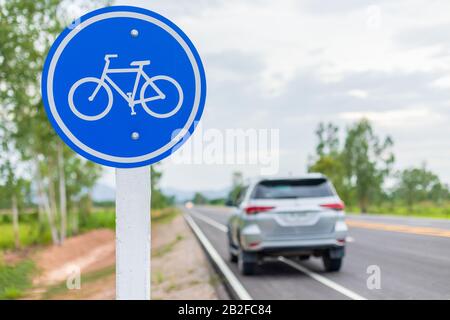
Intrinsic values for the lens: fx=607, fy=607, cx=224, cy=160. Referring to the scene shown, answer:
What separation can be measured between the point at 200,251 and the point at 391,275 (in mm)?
8813

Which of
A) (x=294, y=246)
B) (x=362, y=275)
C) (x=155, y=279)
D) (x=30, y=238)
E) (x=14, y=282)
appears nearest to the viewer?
(x=294, y=246)

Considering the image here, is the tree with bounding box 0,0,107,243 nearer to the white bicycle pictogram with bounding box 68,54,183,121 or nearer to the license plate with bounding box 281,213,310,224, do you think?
the license plate with bounding box 281,213,310,224

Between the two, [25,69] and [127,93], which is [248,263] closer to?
[25,69]

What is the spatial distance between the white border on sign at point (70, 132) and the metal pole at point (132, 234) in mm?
126

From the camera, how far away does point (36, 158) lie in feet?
101

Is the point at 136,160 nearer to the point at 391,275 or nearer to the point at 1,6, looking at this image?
the point at 391,275

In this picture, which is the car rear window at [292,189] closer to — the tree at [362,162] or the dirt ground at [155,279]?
the dirt ground at [155,279]

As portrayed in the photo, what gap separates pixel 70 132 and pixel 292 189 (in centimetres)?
1002

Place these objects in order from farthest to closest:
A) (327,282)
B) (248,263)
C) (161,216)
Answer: (161,216)
(248,263)
(327,282)

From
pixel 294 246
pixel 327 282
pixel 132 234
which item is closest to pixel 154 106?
pixel 132 234

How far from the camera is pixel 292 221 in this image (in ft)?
39.1

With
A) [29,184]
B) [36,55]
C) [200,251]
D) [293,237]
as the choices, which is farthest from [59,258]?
[293,237]

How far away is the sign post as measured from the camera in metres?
2.35

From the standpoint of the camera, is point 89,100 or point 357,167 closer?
point 89,100
